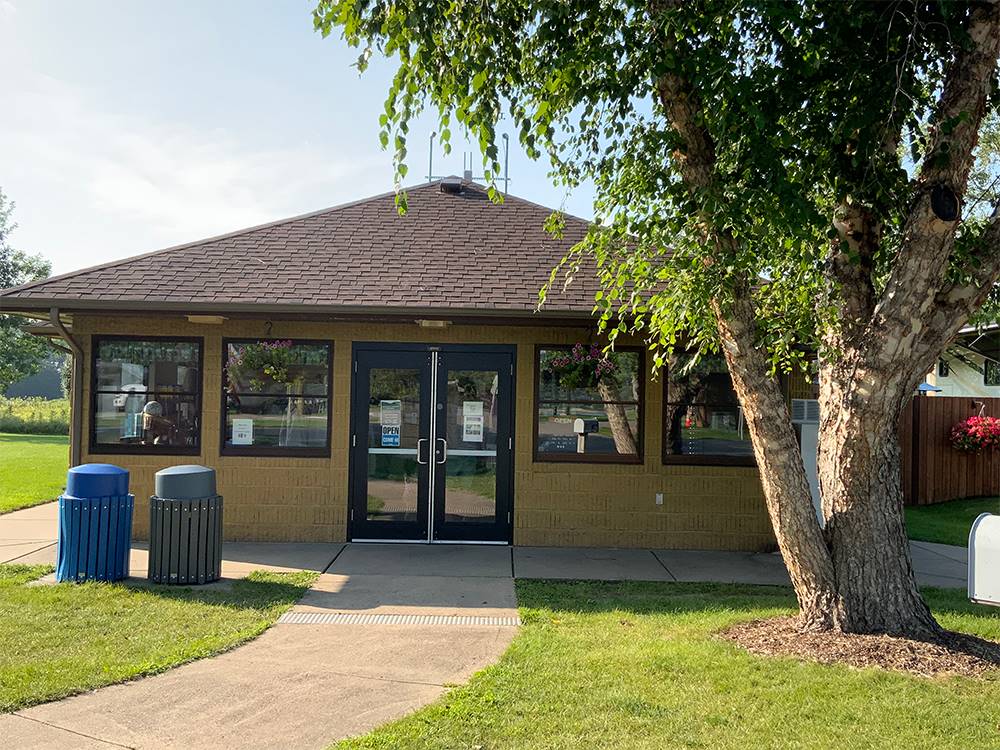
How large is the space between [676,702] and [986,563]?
2.35m

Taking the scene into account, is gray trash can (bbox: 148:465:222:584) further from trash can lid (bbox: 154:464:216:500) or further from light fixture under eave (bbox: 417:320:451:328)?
light fixture under eave (bbox: 417:320:451:328)

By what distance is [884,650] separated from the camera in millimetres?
5398

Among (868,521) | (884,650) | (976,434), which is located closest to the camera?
(884,650)

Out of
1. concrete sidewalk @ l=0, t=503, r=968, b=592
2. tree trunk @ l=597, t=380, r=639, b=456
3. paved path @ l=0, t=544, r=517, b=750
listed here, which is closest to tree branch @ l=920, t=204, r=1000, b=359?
concrete sidewalk @ l=0, t=503, r=968, b=592

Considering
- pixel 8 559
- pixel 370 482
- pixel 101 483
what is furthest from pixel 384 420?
pixel 8 559

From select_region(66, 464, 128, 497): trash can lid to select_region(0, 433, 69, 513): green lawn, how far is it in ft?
19.1

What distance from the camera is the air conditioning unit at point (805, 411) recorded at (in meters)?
9.51

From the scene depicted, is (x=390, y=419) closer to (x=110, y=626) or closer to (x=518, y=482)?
(x=518, y=482)

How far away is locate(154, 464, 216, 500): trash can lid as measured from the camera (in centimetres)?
736

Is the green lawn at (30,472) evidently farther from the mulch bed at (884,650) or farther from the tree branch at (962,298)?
the tree branch at (962,298)

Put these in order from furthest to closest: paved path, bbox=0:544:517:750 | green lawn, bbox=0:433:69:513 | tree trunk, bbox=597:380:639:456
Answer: green lawn, bbox=0:433:69:513 → tree trunk, bbox=597:380:639:456 → paved path, bbox=0:544:517:750

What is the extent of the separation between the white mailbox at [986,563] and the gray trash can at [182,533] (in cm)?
633

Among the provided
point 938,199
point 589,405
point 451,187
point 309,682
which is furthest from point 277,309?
point 938,199

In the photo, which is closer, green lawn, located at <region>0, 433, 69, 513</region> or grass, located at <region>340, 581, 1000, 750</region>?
grass, located at <region>340, 581, 1000, 750</region>
